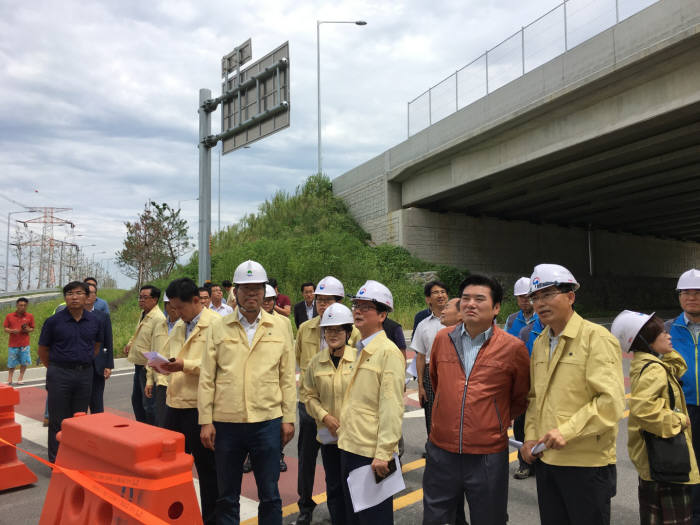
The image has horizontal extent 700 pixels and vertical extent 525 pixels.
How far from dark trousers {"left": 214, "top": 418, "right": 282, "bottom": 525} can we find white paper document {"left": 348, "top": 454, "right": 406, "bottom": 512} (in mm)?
756

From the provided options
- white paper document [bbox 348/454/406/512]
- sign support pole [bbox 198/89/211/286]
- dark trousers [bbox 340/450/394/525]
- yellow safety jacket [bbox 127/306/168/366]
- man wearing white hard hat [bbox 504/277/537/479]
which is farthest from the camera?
sign support pole [bbox 198/89/211/286]

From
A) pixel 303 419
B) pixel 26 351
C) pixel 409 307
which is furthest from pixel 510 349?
pixel 409 307

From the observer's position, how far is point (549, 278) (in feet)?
9.08

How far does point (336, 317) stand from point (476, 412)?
1246 millimetres

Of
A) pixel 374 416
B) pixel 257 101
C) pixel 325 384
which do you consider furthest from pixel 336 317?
pixel 257 101

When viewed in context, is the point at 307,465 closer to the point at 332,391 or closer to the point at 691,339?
the point at 332,391

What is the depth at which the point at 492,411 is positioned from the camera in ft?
9.18

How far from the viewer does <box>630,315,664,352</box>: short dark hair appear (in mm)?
3152

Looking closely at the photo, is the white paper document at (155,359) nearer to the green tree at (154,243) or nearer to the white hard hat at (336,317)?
the white hard hat at (336,317)

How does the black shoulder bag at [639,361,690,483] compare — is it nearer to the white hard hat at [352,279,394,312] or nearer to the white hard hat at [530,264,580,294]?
the white hard hat at [530,264,580,294]

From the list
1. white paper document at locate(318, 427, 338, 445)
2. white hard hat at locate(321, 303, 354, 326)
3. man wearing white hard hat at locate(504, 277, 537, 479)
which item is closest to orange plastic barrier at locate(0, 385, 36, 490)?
white paper document at locate(318, 427, 338, 445)

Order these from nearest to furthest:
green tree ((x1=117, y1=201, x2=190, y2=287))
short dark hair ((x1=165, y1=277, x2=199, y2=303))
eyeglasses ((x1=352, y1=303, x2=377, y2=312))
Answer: eyeglasses ((x1=352, y1=303, x2=377, y2=312)) → short dark hair ((x1=165, y1=277, x2=199, y2=303)) → green tree ((x1=117, y1=201, x2=190, y2=287))

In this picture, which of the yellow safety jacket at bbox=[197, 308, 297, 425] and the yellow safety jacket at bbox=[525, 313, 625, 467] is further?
the yellow safety jacket at bbox=[197, 308, 297, 425]

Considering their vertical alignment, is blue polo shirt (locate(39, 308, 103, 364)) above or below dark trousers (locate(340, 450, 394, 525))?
above
